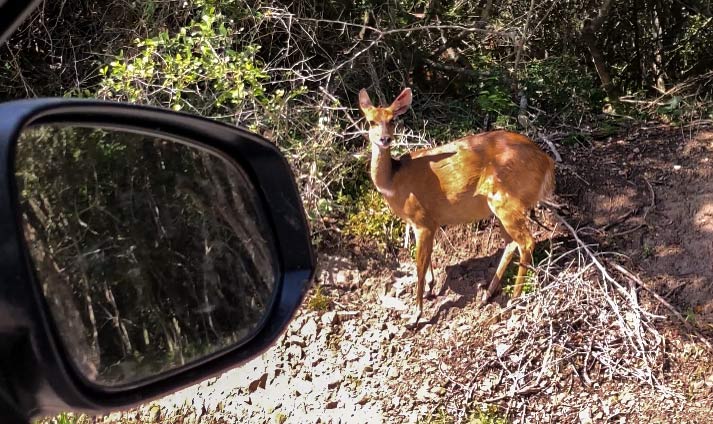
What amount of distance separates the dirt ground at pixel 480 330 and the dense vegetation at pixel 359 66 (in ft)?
1.45

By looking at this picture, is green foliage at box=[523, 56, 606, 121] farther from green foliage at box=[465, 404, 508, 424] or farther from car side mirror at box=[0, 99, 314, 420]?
car side mirror at box=[0, 99, 314, 420]

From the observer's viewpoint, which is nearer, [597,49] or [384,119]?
[384,119]

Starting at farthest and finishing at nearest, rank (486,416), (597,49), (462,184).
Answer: (597,49), (462,184), (486,416)

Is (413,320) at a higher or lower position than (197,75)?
lower

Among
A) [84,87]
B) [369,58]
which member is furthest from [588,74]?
[84,87]

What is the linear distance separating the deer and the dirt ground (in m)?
0.31

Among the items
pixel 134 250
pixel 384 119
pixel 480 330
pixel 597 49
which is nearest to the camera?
pixel 134 250

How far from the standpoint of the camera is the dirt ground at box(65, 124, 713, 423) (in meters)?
4.97

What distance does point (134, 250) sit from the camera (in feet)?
7.18

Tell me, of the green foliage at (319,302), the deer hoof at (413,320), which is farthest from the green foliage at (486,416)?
the green foliage at (319,302)

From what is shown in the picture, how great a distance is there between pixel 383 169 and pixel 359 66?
1815 mm

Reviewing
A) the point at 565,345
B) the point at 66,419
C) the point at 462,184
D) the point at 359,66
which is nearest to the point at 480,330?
the point at 565,345

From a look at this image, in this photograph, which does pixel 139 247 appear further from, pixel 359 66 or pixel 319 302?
pixel 359 66

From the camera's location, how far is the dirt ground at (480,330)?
4.97 metres
